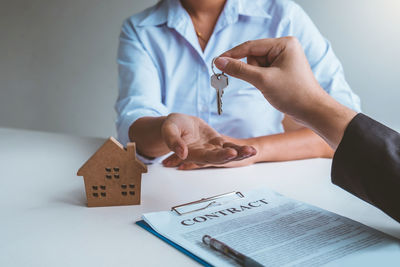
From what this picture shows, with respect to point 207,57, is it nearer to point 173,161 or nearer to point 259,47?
point 173,161

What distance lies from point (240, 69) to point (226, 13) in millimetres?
686

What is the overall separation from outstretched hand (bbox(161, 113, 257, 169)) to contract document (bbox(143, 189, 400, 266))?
99 mm

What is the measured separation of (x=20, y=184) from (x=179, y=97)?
0.66 metres

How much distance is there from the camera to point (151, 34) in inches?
54.6

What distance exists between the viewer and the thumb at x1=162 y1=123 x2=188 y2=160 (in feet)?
2.58

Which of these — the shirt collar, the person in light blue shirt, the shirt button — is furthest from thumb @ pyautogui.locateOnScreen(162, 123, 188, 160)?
the shirt collar

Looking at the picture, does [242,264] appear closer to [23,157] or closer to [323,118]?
[323,118]

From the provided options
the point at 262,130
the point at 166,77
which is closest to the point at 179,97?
the point at 166,77

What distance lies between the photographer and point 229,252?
0.54 m

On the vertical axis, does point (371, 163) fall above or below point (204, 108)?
above

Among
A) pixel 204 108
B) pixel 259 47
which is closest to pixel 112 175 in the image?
pixel 259 47

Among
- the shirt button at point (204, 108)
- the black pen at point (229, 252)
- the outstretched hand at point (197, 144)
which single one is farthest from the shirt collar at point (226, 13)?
the black pen at point (229, 252)

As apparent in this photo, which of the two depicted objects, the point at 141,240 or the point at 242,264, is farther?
the point at 141,240

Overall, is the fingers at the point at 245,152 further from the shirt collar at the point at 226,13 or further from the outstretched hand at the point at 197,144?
the shirt collar at the point at 226,13
